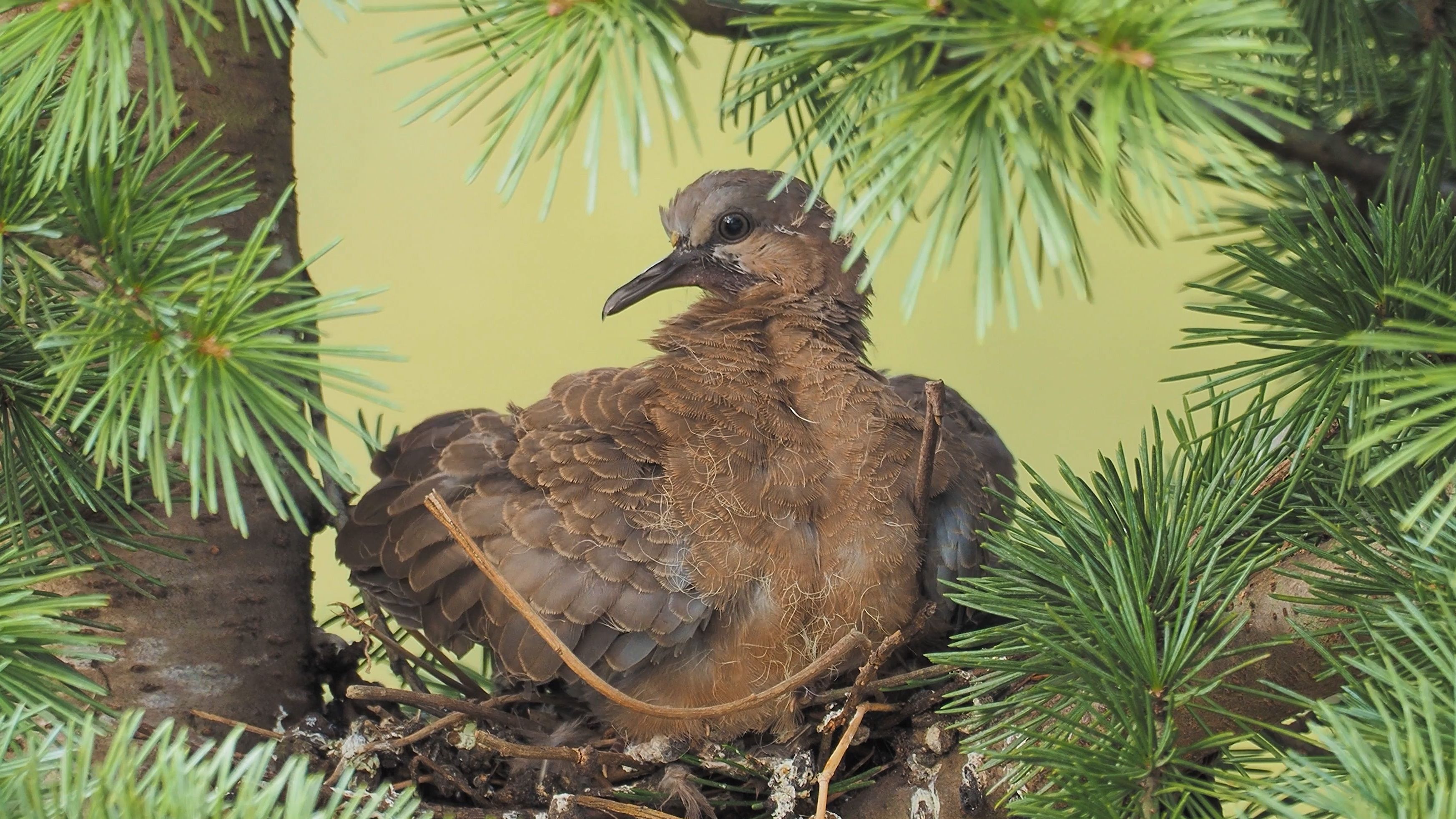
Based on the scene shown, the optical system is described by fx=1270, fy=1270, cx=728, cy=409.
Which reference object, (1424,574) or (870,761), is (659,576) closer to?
(870,761)

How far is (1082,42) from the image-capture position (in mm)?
411

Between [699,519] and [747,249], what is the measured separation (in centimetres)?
28

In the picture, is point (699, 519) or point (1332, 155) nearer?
Result: point (1332, 155)

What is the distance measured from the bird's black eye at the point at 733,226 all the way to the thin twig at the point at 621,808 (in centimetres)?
49

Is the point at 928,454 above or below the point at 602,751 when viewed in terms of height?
above

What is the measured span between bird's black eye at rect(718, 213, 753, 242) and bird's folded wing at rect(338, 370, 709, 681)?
16 centimetres

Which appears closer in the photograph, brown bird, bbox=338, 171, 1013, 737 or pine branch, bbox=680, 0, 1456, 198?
pine branch, bbox=680, 0, 1456, 198

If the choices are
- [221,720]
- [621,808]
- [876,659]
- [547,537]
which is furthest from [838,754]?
[221,720]

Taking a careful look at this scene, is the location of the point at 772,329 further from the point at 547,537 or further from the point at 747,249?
the point at 547,537

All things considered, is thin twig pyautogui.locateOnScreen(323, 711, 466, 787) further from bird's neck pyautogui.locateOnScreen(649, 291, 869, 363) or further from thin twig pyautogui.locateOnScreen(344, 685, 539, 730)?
bird's neck pyautogui.locateOnScreen(649, 291, 869, 363)

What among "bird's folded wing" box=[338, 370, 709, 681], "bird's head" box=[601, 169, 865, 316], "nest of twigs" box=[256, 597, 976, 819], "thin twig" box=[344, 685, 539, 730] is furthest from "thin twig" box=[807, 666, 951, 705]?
"bird's head" box=[601, 169, 865, 316]

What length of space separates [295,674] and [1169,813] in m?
0.69

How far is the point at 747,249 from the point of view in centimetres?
111

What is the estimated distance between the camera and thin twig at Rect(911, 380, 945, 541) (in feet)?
2.48
